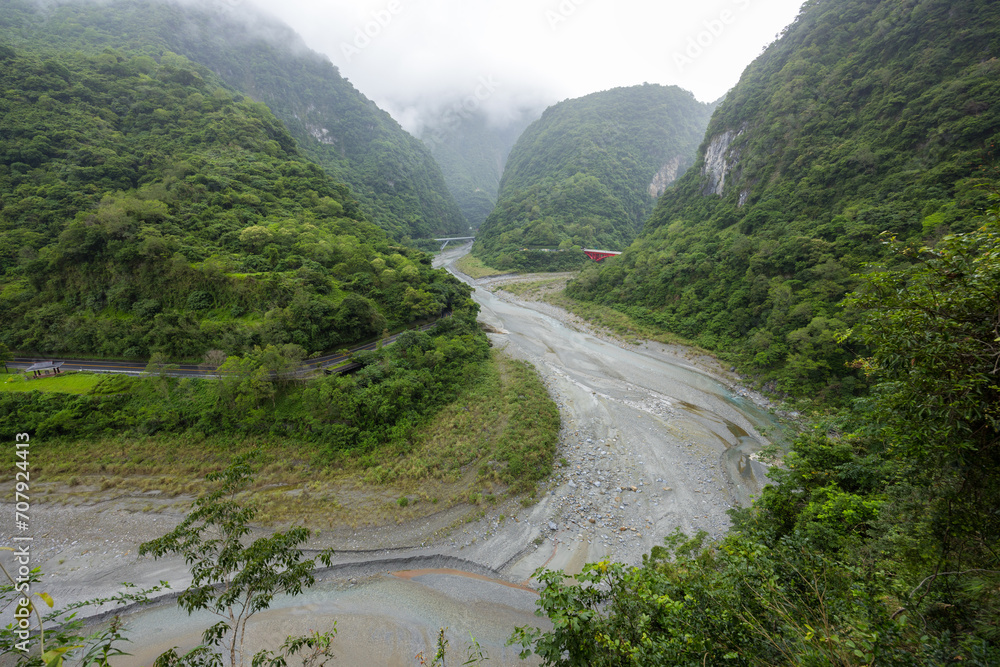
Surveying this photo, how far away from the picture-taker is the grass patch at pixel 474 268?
2699 inches

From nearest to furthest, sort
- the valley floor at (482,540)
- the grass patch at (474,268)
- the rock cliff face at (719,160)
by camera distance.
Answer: the valley floor at (482,540) → the rock cliff face at (719,160) → the grass patch at (474,268)

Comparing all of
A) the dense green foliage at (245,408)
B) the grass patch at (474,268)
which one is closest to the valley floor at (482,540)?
the dense green foliage at (245,408)

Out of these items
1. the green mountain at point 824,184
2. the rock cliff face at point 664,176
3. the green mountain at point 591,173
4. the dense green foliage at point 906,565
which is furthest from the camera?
the rock cliff face at point 664,176

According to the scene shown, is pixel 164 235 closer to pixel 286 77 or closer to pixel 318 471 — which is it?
pixel 318 471

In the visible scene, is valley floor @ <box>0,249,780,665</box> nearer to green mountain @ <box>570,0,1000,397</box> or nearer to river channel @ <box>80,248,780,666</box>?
river channel @ <box>80,248,780,666</box>

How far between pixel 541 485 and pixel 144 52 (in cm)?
8950

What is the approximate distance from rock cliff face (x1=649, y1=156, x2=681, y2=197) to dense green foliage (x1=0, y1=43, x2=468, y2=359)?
A: 85.3 m

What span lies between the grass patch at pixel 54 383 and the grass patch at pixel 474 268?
52.7 meters

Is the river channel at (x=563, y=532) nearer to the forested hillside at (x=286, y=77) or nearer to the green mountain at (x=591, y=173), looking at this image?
the green mountain at (x=591, y=173)

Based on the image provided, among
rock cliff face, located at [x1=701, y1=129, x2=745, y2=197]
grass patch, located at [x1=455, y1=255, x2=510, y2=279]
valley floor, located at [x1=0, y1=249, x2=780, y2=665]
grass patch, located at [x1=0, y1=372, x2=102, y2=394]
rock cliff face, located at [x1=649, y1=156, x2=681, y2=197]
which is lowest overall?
valley floor, located at [x1=0, y1=249, x2=780, y2=665]

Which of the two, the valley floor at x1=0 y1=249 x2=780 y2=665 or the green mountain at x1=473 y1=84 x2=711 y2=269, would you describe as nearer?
the valley floor at x1=0 y1=249 x2=780 y2=665

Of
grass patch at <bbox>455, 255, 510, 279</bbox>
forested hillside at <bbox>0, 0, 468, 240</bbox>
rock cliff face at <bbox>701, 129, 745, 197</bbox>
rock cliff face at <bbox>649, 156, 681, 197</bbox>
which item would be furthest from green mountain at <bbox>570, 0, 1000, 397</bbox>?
forested hillside at <bbox>0, 0, 468, 240</bbox>

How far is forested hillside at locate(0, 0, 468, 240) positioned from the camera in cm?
5681

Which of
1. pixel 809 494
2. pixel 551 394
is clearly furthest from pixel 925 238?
pixel 551 394
